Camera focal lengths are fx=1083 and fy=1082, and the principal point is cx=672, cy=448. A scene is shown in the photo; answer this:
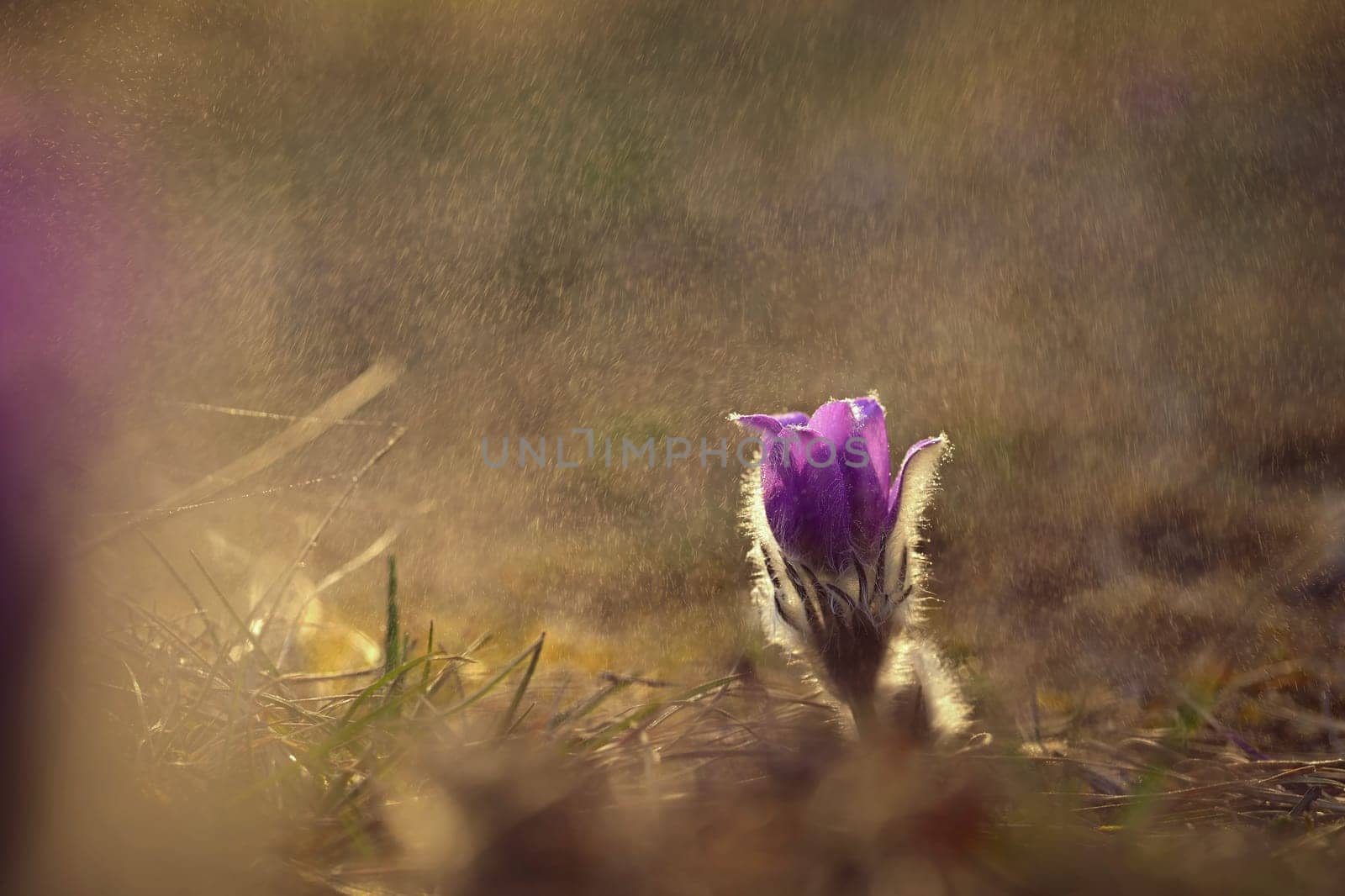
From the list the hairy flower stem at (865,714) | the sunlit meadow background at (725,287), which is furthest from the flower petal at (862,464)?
the sunlit meadow background at (725,287)

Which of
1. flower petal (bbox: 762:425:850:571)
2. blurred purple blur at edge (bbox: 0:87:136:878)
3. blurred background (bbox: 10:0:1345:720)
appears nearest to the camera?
blurred purple blur at edge (bbox: 0:87:136:878)

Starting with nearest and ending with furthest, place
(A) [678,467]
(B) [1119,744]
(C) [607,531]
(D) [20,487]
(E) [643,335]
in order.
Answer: (D) [20,487], (B) [1119,744], (C) [607,531], (A) [678,467], (E) [643,335]

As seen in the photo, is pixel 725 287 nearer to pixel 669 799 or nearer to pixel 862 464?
pixel 862 464

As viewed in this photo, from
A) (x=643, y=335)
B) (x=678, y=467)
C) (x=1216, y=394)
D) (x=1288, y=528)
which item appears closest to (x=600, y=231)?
(x=643, y=335)

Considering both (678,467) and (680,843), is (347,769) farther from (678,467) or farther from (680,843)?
(678,467)

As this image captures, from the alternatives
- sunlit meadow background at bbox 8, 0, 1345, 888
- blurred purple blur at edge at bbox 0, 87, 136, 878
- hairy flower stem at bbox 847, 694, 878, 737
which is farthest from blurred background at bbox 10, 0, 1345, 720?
hairy flower stem at bbox 847, 694, 878, 737

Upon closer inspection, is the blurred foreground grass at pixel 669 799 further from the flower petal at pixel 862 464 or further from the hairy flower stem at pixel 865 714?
the flower petal at pixel 862 464

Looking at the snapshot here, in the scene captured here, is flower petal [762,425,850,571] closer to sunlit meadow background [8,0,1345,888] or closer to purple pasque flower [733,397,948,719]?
purple pasque flower [733,397,948,719]
